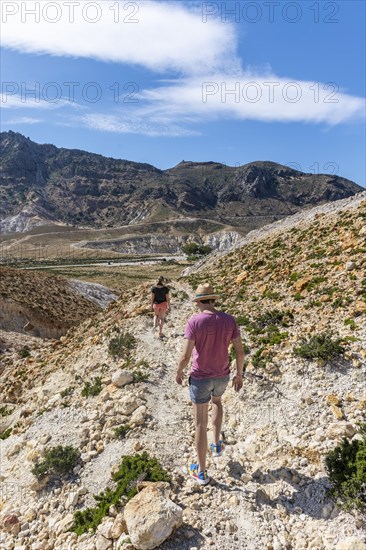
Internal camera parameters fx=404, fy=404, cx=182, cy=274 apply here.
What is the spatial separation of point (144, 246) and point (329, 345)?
527 ft

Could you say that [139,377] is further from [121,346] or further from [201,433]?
[201,433]

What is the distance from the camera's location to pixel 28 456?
8.81 metres

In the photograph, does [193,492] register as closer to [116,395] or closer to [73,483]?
[73,483]

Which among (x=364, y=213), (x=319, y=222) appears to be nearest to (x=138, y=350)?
(x=364, y=213)

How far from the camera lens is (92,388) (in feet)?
34.2

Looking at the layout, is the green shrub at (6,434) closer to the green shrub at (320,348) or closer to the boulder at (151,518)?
the boulder at (151,518)

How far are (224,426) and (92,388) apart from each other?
12.2ft

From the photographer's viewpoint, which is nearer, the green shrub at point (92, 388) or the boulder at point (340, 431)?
the boulder at point (340, 431)

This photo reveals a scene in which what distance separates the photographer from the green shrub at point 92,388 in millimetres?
10328

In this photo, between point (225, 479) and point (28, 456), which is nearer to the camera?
point (225, 479)

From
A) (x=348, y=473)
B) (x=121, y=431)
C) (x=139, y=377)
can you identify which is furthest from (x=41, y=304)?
(x=348, y=473)

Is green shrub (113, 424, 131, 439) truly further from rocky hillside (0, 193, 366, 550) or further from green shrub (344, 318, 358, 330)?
green shrub (344, 318, 358, 330)

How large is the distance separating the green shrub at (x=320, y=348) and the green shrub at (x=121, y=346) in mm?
5128

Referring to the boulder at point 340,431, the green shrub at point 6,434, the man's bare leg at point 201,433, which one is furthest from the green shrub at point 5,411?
the boulder at point 340,431
